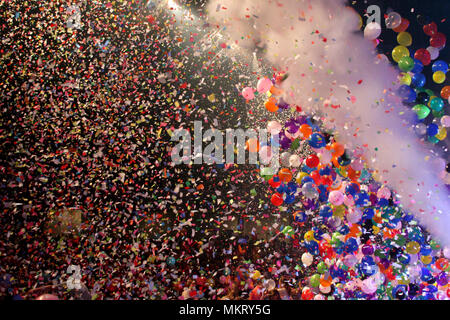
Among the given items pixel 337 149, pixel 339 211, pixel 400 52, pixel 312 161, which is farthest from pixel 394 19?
pixel 339 211

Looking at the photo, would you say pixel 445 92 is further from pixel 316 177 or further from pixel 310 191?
pixel 310 191

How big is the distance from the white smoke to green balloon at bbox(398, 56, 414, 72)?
0.86m

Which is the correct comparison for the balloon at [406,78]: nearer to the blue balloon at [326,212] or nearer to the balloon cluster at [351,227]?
the balloon cluster at [351,227]

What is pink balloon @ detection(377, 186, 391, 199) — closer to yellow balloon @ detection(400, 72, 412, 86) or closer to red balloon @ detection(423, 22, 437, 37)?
yellow balloon @ detection(400, 72, 412, 86)

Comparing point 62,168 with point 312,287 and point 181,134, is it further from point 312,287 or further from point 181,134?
point 312,287

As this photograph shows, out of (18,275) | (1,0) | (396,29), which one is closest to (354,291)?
(396,29)

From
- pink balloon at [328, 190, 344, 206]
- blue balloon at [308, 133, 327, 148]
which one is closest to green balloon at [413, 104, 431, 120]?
blue balloon at [308, 133, 327, 148]

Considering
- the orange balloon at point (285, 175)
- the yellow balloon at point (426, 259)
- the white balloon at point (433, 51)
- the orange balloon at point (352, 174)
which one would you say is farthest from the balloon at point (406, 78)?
the yellow balloon at point (426, 259)

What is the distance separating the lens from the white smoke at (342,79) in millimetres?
3580

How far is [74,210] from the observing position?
2.96 metres

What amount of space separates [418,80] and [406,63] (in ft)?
0.72

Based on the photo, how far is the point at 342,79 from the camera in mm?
4004

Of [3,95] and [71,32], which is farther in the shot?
[71,32]

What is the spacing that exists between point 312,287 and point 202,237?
156cm
